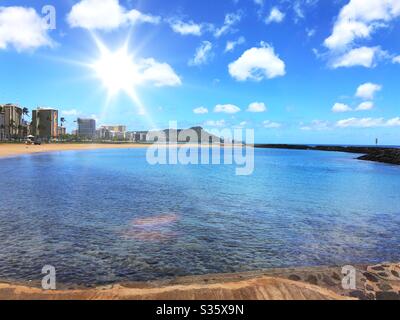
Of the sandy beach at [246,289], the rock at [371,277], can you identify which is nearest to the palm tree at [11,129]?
the sandy beach at [246,289]

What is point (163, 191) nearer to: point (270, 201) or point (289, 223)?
point (270, 201)

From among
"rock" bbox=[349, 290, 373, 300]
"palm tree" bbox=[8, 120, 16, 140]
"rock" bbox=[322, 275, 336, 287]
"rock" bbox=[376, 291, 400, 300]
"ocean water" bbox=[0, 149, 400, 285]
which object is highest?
"palm tree" bbox=[8, 120, 16, 140]

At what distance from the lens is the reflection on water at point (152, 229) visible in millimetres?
12578

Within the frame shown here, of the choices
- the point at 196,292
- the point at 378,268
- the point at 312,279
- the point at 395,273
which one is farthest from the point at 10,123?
the point at 395,273

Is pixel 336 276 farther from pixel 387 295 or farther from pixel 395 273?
pixel 395 273

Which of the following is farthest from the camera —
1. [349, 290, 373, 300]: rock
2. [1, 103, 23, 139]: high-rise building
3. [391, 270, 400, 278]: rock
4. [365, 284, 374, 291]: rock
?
[1, 103, 23, 139]: high-rise building

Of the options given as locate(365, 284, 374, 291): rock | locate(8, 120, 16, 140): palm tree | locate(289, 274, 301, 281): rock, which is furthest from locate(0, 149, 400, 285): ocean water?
locate(8, 120, 16, 140): palm tree

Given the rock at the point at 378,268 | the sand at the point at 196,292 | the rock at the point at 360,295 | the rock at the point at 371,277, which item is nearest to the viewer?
the sand at the point at 196,292

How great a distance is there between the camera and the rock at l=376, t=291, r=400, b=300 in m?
7.13

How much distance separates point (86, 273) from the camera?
8.85 metres

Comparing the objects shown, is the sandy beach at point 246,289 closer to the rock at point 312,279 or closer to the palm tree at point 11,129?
the rock at point 312,279

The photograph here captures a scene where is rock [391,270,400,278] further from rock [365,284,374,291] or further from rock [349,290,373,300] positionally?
rock [349,290,373,300]

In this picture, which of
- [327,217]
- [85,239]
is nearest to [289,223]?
[327,217]

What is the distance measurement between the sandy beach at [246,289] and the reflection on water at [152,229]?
4.32m
